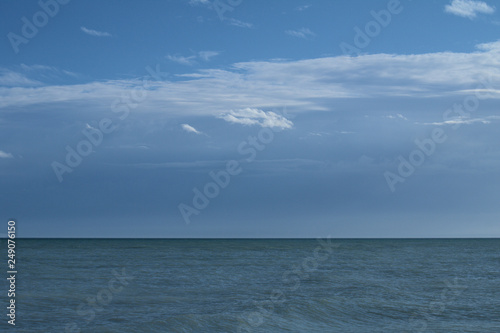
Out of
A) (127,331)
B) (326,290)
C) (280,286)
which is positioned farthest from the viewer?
(280,286)

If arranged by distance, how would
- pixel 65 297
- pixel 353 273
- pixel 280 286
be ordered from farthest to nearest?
Result: pixel 353 273 → pixel 280 286 → pixel 65 297

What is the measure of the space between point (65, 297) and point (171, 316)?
752 centimetres

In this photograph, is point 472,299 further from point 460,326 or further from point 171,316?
point 171,316

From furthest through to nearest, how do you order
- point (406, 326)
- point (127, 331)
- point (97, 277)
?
point (97, 277) → point (406, 326) → point (127, 331)

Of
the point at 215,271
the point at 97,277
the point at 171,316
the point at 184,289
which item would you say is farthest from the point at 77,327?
the point at 215,271

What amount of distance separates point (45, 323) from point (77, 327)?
147 cm

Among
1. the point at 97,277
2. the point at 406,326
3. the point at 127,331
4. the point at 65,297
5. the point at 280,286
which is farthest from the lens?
the point at 97,277

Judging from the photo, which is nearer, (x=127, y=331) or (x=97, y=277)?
(x=127, y=331)

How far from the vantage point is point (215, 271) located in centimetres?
4234

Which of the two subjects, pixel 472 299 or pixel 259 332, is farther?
pixel 472 299

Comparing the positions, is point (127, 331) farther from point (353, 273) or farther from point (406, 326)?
point (353, 273)

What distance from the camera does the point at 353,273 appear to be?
3991cm

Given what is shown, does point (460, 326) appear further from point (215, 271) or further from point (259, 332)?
point (215, 271)

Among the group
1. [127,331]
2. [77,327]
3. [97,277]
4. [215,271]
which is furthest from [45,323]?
[215,271]
